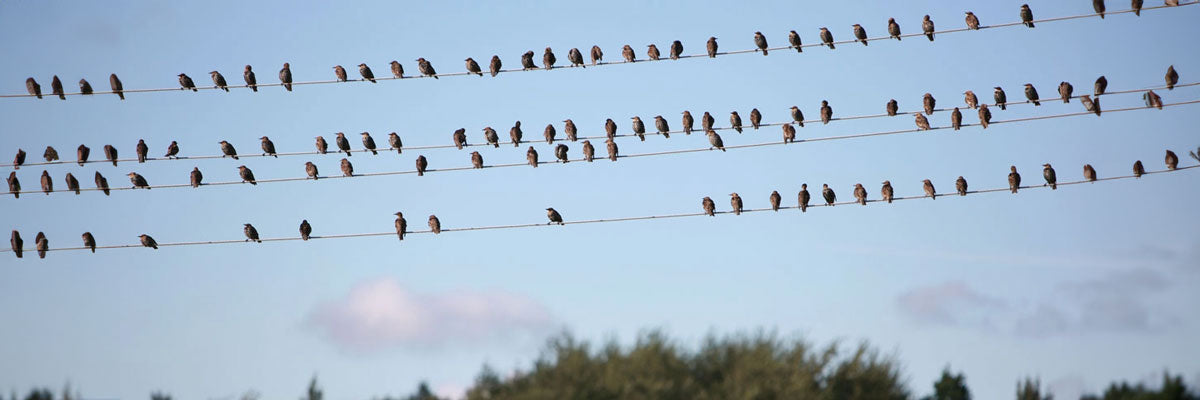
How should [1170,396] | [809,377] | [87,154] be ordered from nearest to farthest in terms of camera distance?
[1170,396] → [809,377] → [87,154]

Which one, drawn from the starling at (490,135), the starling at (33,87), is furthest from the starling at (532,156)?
the starling at (33,87)

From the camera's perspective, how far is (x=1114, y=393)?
31.6 meters

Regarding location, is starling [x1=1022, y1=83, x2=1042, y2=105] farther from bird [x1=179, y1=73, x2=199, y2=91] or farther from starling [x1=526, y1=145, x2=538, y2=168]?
bird [x1=179, y1=73, x2=199, y2=91]

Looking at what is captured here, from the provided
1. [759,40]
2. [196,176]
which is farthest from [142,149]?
[759,40]

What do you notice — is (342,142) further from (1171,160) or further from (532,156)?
(1171,160)

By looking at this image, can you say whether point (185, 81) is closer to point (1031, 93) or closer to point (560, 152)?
point (560, 152)

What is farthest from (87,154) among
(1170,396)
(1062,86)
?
(1170,396)

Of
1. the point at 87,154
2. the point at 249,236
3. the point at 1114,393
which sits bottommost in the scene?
the point at 1114,393

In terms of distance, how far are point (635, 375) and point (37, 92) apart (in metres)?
14.4

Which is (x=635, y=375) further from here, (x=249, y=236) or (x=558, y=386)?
(x=249, y=236)

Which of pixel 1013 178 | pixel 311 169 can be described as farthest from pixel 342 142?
pixel 1013 178

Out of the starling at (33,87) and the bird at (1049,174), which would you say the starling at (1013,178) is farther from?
the starling at (33,87)

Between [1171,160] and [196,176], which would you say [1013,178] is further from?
[196,176]

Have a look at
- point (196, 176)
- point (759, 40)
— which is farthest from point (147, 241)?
point (759, 40)
